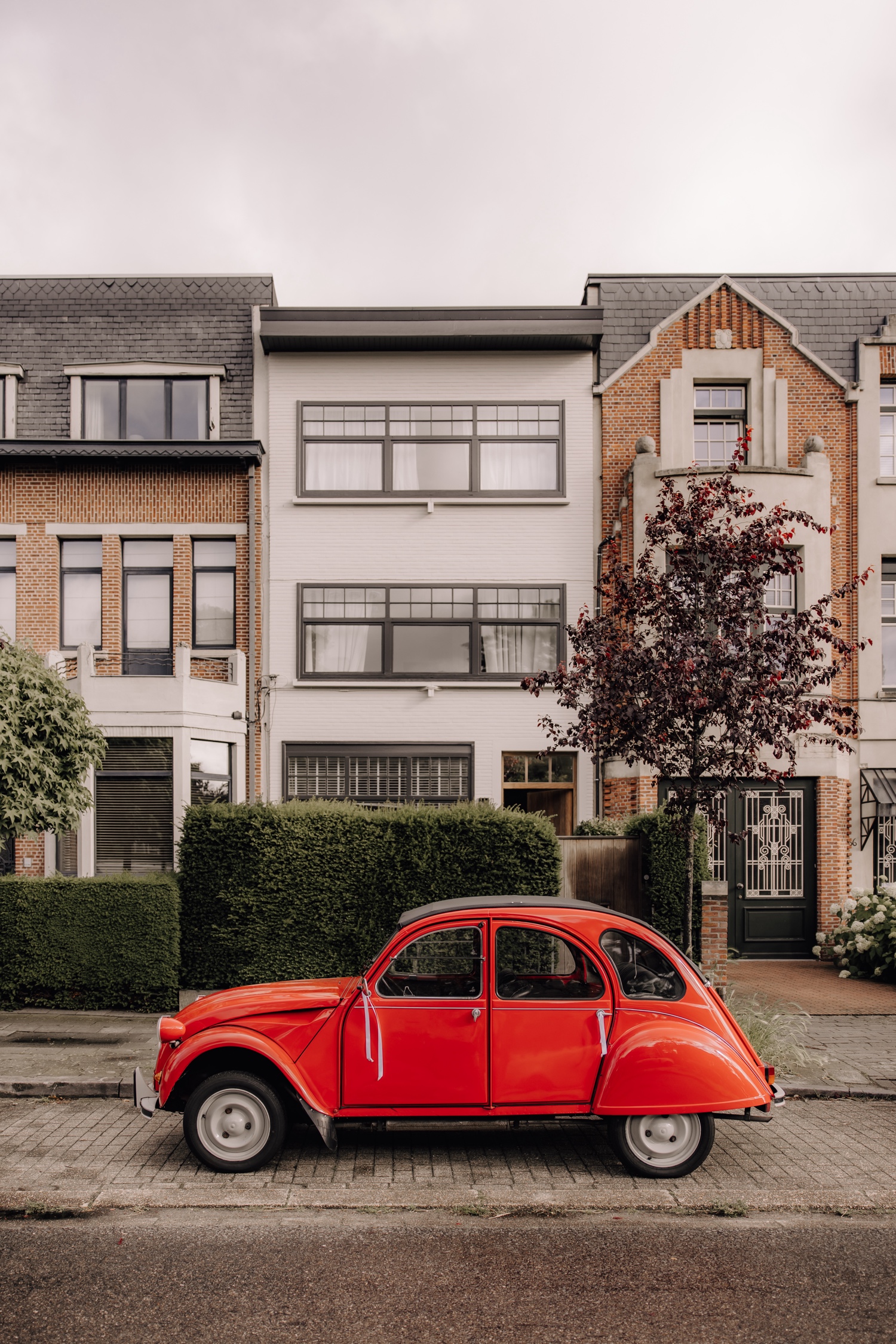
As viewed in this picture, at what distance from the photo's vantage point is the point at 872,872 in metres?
14.4

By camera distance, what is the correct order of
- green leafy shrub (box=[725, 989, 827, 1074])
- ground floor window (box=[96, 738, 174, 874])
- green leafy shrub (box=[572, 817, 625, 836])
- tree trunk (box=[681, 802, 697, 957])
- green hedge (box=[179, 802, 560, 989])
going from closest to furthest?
green leafy shrub (box=[725, 989, 827, 1074]) < tree trunk (box=[681, 802, 697, 957]) < green hedge (box=[179, 802, 560, 989]) < green leafy shrub (box=[572, 817, 625, 836]) < ground floor window (box=[96, 738, 174, 874])

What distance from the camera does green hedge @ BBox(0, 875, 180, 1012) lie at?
31.3 ft

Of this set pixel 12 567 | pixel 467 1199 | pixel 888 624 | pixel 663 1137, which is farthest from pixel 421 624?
pixel 467 1199

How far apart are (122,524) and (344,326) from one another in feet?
16.4

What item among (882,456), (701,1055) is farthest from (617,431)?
(701,1055)

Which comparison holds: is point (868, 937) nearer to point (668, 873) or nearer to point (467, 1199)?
point (668, 873)

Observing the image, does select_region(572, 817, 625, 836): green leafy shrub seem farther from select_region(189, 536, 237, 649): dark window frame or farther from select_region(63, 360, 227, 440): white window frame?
select_region(63, 360, 227, 440): white window frame

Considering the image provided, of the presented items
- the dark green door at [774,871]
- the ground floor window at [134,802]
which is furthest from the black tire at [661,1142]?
the ground floor window at [134,802]

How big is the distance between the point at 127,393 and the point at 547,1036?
1372 cm

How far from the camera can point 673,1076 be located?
5.41 meters

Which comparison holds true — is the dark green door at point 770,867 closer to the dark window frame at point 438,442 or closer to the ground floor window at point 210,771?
the dark window frame at point 438,442

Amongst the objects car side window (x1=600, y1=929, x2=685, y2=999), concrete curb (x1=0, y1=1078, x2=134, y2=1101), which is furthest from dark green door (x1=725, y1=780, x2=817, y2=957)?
concrete curb (x1=0, y1=1078, x2=134, y2=1101)

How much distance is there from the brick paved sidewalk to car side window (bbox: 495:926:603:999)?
93 cm

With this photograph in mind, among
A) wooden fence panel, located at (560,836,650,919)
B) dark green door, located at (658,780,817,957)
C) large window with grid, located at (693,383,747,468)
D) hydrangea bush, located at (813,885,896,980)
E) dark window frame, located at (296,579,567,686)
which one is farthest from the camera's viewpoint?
large window with grid, located at (693,383,747,468)
